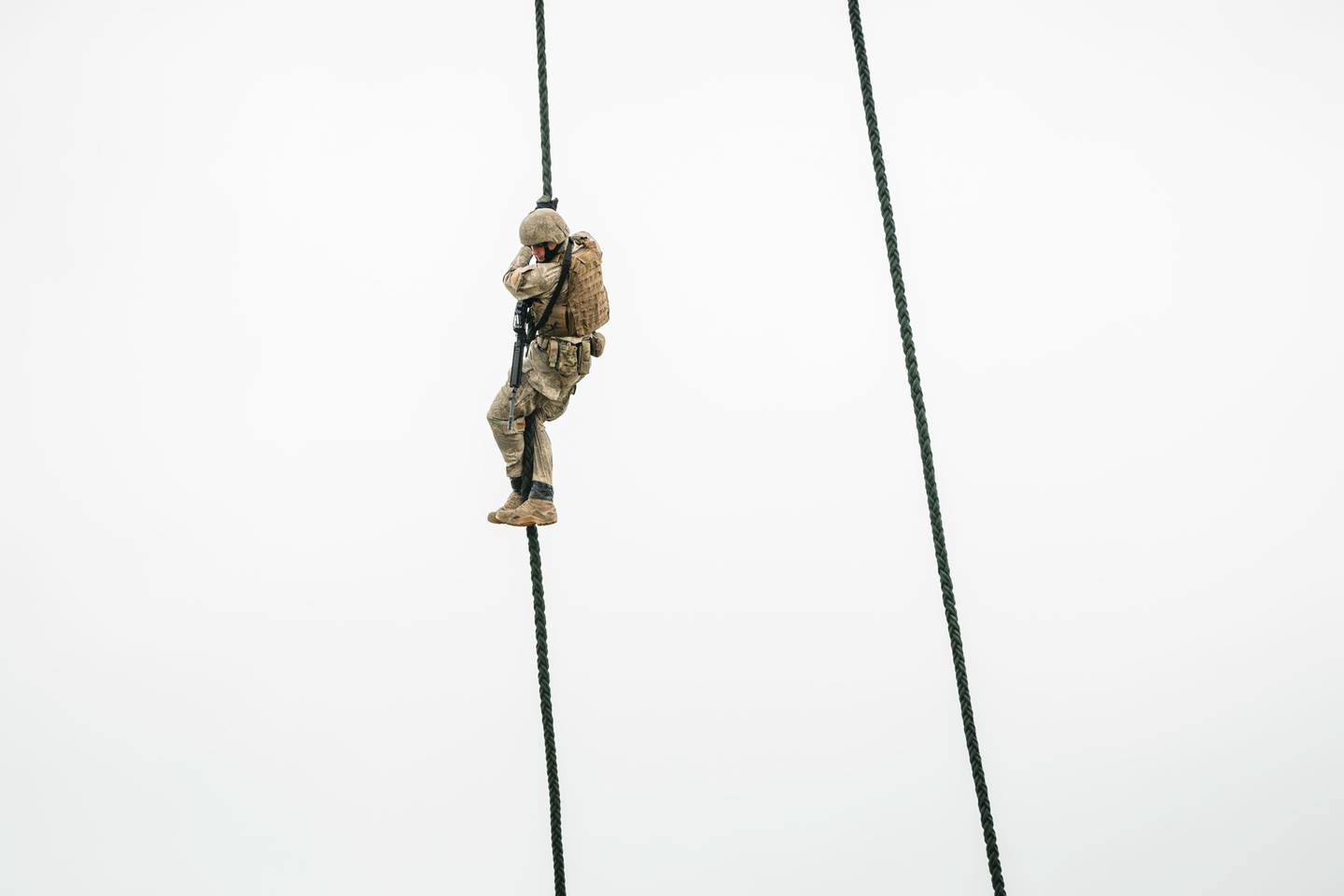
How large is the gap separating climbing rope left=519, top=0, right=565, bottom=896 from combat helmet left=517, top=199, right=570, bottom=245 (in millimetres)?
203

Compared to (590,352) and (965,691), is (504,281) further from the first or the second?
(965,691)

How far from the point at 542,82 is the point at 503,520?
2.01m

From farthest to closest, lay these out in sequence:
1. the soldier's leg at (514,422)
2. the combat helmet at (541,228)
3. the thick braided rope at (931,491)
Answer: the soldier's leg at (514,422) → the combat helmet at (541,228) → the thick braided rope at (931,491)

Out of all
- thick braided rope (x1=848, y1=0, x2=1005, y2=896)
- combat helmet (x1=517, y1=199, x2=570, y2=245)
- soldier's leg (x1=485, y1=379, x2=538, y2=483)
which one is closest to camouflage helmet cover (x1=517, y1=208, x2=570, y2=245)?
combat helmet (x1=517, y1=199, x2=570, y2=245)

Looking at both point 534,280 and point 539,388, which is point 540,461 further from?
point 534,280

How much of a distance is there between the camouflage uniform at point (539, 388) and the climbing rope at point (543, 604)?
0.03m

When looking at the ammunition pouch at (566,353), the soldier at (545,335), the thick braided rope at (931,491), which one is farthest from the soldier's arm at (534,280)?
the thick braided rope at (931,491)

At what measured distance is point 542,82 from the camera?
18.0 feet

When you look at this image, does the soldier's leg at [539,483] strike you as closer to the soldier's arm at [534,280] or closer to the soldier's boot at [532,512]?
the soldier's boot at [532,512]

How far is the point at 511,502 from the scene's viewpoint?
5.38m

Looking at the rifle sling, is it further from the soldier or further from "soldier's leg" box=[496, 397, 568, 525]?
"soldier's leg" box=[496, 397, 568, 525]

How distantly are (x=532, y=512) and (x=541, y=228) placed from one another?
125cm

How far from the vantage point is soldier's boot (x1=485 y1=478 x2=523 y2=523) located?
5.29 meters

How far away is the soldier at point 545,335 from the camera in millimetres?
5285
